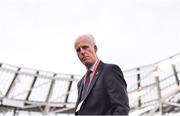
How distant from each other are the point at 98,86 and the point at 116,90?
14 cm

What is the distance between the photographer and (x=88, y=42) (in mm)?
2232

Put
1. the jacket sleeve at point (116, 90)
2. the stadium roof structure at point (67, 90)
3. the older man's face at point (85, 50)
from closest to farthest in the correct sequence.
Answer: the jacket sleeve at point (116, 90) → the older man's face at point (85, 50) → the stadium roof structure at point (67, 90)

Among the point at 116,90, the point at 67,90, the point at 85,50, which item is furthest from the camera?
the point at 67,90

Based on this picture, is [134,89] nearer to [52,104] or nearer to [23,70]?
[52,104]

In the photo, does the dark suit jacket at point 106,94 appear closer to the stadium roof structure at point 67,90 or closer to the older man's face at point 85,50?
the older man's face at point 85,50

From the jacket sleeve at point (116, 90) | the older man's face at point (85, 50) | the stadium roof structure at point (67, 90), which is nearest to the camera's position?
the jacket sleeve at point (116, 90)

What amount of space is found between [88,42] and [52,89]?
801 inches

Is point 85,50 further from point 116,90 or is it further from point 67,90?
point 67,90

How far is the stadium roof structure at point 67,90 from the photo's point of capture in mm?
19516

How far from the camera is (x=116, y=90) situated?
83.1 inches

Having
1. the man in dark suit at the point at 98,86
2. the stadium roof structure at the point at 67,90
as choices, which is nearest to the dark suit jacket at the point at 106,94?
the man in dark suit at the point at 98,86

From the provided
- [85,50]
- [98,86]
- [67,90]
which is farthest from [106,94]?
[67,90]

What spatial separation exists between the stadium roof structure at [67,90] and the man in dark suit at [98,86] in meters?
16.5

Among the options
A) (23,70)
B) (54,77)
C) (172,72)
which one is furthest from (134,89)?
(23,70)
